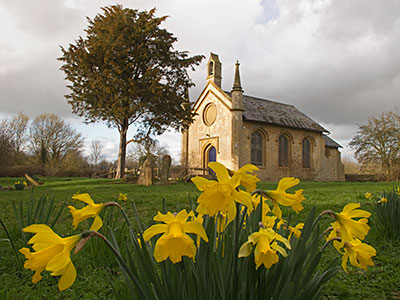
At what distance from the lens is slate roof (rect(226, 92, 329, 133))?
24448mm

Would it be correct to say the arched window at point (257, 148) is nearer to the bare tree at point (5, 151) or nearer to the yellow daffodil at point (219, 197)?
the bare tree at point (5, 151)

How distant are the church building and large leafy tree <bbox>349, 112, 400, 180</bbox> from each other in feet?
10.2

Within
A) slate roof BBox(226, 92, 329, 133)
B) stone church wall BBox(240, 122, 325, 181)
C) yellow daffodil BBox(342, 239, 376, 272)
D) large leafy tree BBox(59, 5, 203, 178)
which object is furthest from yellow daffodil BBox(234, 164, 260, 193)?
slate roof BBox(226, 92, 329, 133)

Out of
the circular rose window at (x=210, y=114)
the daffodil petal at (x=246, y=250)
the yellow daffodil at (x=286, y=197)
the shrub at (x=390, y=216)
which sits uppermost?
the circular rose window at (x=210, y=114)

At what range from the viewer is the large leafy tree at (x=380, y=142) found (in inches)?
1029

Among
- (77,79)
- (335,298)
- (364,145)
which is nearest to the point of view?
(335,298)

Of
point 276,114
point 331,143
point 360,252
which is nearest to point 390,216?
point 360,252

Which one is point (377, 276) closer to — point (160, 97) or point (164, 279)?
point (164, 279)

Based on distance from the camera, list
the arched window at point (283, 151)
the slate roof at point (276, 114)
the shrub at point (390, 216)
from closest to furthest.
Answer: the shrub at point (390, 216)
the slate roof at point (276, 114)
the arched window at point (283, 151)

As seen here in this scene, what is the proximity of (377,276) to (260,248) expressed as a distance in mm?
2431

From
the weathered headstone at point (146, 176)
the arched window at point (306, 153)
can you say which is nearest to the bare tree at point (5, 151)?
the weathered headstone at point (146, 176)

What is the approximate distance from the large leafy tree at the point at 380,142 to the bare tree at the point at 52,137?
3044cm

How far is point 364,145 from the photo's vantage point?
91.1ft

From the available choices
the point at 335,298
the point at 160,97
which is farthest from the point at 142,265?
the point at 160,97
